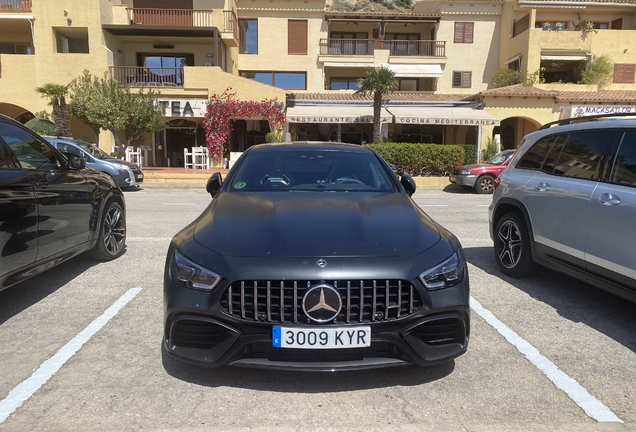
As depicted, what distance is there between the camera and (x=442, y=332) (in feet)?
9.66

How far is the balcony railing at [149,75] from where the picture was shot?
24.1 meters

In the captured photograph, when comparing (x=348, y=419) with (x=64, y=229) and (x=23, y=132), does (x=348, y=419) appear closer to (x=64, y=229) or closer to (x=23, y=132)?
(x=64, y=229)

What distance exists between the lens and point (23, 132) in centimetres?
468

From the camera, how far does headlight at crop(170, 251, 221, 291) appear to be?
9.39 ft

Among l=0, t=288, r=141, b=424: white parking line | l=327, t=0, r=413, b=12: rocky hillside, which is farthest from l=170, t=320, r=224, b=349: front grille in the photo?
l=327, t=0, r=413, b=12: rocky hillside

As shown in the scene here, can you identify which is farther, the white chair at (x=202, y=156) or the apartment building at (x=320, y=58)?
the apartment building at (x=320, y=58)

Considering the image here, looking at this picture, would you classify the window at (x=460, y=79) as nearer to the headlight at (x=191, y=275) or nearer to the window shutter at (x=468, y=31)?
the window shutter at (x=468, y=31)

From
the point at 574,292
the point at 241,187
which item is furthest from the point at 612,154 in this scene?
the point at 241,187

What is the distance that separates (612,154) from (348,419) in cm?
331

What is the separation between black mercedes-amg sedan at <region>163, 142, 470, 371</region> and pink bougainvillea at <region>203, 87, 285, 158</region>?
20.5m

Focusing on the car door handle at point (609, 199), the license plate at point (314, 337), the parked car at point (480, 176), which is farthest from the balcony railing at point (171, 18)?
the license plate at point (314, 337)

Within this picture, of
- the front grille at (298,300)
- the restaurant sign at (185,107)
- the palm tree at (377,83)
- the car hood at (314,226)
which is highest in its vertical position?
the palm tree at (377,83)

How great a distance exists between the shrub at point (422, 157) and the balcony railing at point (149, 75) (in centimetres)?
1141

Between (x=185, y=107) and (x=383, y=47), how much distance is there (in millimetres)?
13081
